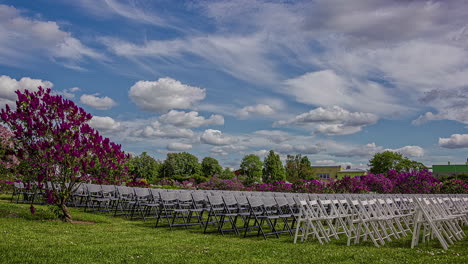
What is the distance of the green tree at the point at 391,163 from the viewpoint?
6544 centimetres

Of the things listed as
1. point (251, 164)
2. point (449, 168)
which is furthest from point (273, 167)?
point (449, 168)

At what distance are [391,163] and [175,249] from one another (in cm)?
6521

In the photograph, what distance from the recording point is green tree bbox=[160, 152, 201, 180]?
2945 inches

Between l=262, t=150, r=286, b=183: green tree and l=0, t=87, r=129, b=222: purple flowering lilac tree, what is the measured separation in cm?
5460

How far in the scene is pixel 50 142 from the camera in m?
10.1

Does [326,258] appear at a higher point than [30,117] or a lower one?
lower

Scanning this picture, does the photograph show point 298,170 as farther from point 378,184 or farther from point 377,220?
point 377,220

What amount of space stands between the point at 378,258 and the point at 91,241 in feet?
16.2

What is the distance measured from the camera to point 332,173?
86625 millimetres

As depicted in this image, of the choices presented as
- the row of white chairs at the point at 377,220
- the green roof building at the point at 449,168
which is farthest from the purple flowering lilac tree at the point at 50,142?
the green roof building at the point at 449,168

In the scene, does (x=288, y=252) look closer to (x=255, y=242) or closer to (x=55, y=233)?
(x=255, y=242)

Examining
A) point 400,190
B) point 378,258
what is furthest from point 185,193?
point 400,190

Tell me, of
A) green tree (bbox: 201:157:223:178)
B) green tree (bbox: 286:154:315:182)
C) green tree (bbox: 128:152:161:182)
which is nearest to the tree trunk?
green tree (bbox: 286:154:315:182)

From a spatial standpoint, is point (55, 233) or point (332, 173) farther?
point (332, 173)
